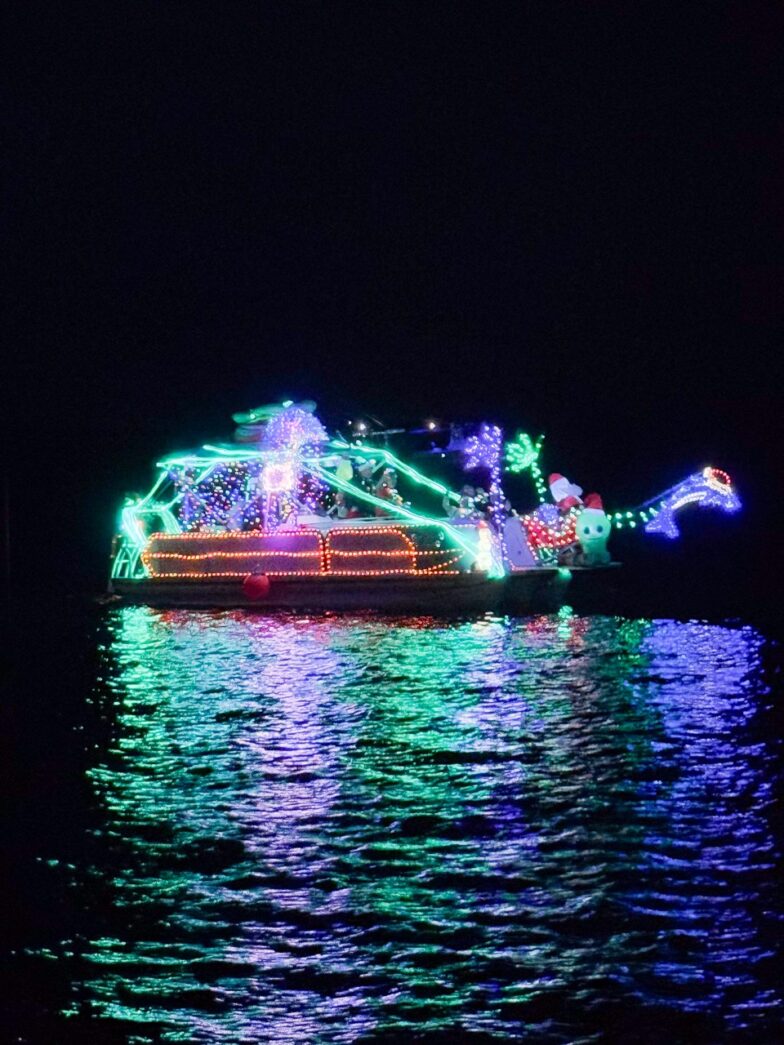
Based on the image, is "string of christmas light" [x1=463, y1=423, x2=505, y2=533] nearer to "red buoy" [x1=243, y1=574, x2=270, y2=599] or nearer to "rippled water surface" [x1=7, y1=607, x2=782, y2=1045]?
"red buoy" [x1=243, y1=574, x2=270, y2=599]

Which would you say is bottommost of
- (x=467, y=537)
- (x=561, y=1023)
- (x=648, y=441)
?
(x=561, y=1023)

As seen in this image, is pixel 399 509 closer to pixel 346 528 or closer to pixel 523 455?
pixel 346 528

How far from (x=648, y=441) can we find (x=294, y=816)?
65419 millimetres

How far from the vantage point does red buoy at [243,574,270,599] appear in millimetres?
24672

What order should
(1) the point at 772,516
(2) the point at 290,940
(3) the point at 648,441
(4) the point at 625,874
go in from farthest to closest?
(3) the point at 648,441 < (1) the point at 772,516 < (4) the point at 625,874 < (2) the point at 290,940

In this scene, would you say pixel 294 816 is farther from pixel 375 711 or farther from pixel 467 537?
pixel 467 537

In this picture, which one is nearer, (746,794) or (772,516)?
(746,794)

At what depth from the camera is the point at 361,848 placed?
23.2 feet

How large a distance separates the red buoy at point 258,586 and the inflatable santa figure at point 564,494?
229 inches

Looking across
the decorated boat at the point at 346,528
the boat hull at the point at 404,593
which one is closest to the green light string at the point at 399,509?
the decorated boat at the point at 346,528

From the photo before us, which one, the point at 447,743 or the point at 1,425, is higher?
the point at 1,425

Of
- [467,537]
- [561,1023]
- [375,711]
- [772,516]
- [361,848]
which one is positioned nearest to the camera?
[561,1023]

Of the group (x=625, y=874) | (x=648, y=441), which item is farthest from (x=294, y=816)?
(x=648, y=441)

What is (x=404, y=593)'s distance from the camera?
23.2 metres
